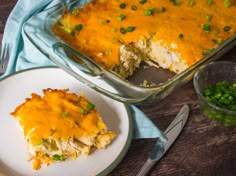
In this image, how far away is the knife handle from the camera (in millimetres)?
1274

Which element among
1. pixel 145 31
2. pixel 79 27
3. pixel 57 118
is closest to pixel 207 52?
pixel 145 31

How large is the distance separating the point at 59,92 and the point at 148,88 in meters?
0.27

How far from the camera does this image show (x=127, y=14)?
1.68 meters

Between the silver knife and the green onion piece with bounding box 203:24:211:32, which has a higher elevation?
the green onion piece with bounding box 203:24:211:32

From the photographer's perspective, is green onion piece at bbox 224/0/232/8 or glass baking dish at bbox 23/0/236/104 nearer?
glass baking dish at bbox 23/0/236/104

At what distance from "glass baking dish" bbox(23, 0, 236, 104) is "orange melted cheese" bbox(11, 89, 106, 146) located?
0.11 meters

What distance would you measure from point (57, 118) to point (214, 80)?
0.65m

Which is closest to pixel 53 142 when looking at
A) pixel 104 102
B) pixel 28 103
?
pixel 28 103

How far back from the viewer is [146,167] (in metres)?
1.28

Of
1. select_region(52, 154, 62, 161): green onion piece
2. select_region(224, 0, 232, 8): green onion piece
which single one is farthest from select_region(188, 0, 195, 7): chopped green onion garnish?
select_region(52, 154, 62, 161): green onion piece

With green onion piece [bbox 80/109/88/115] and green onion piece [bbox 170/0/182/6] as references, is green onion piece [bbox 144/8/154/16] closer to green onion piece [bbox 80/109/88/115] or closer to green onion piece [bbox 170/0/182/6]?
green onion piece [bbox 170/0/182/6]

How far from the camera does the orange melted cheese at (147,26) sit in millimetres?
1566

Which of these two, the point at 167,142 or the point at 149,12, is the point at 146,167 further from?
the point at 149,12

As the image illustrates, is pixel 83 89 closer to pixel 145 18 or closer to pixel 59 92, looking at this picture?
pixel 59 92
